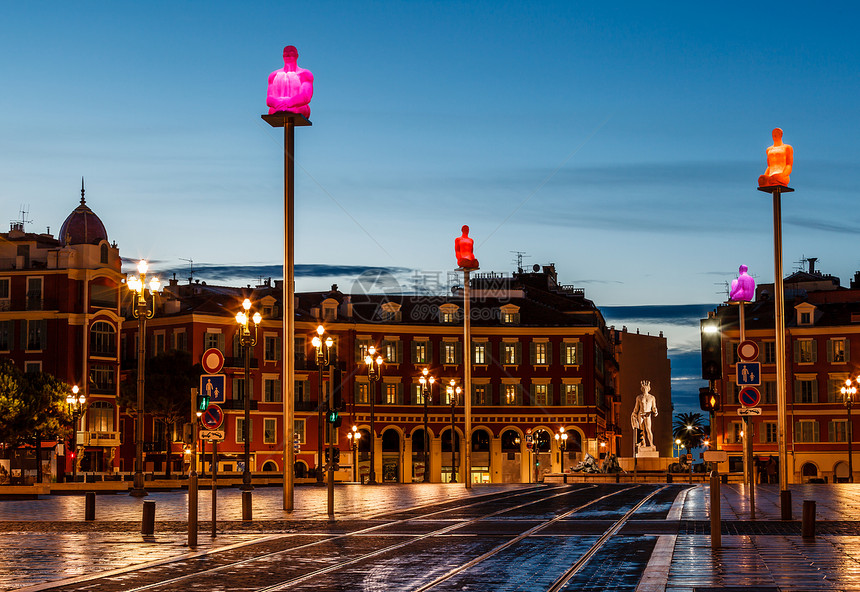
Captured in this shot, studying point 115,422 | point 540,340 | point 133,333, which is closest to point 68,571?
point 115,422

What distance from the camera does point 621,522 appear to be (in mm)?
24859

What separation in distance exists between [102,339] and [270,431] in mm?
13106


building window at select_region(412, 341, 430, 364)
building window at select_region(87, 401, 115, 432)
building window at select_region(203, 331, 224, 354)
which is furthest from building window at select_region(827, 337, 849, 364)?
building window at select_region(87, 401, 115, 432)

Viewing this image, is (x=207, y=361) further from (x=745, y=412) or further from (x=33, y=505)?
(x=33, y=505)

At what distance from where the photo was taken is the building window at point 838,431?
84.8 metres

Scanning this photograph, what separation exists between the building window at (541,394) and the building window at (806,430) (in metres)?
17.5

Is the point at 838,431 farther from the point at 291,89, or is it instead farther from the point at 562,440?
the point at 291,89

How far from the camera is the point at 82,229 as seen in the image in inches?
2936

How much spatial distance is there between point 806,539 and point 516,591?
7.64 metres

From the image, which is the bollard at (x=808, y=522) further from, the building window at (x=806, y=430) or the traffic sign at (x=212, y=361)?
the building window at (x=806, y=430)

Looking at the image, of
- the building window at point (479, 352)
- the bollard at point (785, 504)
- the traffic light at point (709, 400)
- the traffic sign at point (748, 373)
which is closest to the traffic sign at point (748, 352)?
the traffic sign at point (748, 373)

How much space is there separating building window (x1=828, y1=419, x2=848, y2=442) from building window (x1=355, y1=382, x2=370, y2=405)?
32.2 meters

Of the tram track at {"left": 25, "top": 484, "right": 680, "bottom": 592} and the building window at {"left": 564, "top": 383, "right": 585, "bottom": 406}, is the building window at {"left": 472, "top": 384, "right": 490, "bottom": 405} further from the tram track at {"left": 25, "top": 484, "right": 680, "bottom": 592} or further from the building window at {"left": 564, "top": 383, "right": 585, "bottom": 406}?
the tram track at {"left": 25, "top": 484, "right": 680, "bottom": 592}

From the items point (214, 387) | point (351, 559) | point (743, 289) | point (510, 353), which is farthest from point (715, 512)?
point (510, 353)
